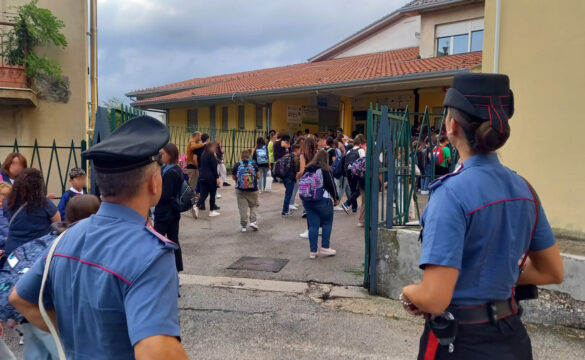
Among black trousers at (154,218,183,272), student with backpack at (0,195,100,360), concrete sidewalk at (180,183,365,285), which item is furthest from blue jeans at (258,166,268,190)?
student with backpack at (0,195,100,360)

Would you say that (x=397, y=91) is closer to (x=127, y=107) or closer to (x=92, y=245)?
(x=127, y=107)

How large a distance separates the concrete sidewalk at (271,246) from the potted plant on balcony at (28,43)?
399 centimetres

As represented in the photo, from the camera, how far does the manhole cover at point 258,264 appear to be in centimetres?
645

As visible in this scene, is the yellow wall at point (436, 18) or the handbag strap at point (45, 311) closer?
the handbag strap at point (45, 311)

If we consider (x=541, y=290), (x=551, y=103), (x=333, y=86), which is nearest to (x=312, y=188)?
(x=541, y=290)

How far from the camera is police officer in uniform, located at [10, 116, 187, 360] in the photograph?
138 cm

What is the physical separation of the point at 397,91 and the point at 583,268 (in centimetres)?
1428

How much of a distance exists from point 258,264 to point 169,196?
6.29 ft

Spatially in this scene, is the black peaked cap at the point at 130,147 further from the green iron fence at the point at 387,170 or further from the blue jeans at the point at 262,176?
the blue jeans at the point at 262,176

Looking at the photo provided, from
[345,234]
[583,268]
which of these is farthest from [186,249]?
[583,268]

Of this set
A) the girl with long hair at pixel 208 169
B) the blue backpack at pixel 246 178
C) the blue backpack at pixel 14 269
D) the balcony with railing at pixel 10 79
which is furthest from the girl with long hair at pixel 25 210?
the girl with long hair at pixel 208 169

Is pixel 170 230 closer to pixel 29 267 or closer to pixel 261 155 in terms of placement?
pixel 29 267

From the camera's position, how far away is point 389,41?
77.8ft

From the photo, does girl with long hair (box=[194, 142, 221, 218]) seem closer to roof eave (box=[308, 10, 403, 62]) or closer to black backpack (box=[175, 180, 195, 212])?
black backpack (box=[175, 180, 195, 212])
